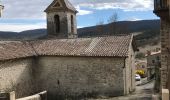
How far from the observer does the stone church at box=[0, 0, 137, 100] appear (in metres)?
24.1

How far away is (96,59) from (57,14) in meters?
8.47

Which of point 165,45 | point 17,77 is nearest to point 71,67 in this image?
point 17,77

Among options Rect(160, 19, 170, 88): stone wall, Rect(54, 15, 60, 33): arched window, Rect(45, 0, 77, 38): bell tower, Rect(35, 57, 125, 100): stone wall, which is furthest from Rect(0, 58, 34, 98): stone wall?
Rect(160, 19, 170, 88): stone wall

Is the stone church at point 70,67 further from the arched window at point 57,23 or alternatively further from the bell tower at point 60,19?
the arched window at point 57,23

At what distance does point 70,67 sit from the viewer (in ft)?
84.2

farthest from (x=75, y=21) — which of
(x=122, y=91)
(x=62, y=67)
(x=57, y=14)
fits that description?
(x=122, y=91)

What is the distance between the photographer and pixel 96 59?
81.5 ft

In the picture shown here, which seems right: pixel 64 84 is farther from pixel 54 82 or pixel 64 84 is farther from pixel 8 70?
pixel 8 70

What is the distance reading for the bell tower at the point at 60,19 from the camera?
31312 millimetres

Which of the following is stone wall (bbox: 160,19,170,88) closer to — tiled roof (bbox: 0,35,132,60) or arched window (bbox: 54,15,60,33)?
tiled roof (bbox: 0,35,132,60)

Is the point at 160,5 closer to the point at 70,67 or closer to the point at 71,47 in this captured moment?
the point at 70,67

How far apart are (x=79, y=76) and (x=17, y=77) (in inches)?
169

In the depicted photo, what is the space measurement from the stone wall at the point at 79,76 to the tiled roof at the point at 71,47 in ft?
1.44

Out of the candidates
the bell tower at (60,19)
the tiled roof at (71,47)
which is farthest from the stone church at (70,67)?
the bell tower at (60,19)
